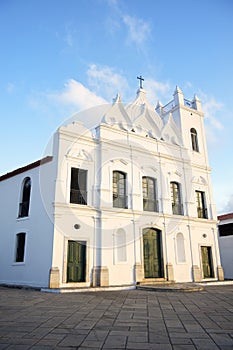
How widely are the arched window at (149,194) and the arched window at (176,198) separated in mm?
1303

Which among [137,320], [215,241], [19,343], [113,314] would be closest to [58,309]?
[113,314]

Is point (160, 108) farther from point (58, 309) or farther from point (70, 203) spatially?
point (58, 309)

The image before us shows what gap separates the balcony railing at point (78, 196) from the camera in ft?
38.2

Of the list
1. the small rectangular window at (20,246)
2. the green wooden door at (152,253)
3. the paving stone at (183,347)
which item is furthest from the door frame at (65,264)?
the paving stone at (183,347)

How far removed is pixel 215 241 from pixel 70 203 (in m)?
9.14

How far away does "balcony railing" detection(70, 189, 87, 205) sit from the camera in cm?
1164

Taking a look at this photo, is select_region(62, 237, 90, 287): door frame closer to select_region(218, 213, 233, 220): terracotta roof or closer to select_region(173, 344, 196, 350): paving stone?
select_region(173, 344, 196, 350): paving stone

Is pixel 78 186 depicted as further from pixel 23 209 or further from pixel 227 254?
pixel 227 254

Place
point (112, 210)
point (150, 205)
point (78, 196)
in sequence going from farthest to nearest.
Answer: point (150, 205), point (112, 210), point (78, 196)

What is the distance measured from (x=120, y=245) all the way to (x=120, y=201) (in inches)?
81.0

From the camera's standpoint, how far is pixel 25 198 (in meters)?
12.9

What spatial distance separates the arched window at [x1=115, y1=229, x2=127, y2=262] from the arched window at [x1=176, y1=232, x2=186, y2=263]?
3.44m

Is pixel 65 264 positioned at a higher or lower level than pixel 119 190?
lower

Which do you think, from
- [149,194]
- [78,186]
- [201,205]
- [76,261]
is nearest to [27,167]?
[78,186]
